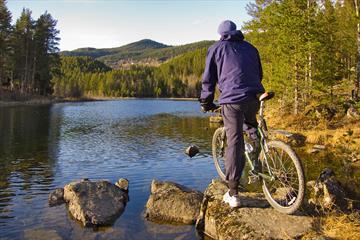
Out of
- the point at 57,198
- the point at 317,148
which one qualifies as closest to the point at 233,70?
the point at 57,198

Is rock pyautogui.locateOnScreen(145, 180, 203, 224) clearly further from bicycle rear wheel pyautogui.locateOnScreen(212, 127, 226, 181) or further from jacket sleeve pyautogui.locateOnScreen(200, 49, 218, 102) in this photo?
jacket sleeve pyautogui.locateOnScreen(200, 49, 218, 102)

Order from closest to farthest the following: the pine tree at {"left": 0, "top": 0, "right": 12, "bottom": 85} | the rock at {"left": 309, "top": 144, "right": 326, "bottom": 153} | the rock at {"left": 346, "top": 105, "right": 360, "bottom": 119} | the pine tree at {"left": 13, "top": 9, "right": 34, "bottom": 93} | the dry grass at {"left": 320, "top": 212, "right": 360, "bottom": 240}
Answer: the dry grass at {"left": 320, "top": 212, "right": 360, "bottom": 240} → the rock at {"left": 309, "top": 144, "right": 326, "bottom": 153} → the rock at {"left": 346, "top": 105, "right": 360, "bottom": 119} → the pine tree at {"left": 0, "top": 0, "right": 12, "bottom": 85} → the pine tree at {"left": 13, "top": 9, "right": 34, "bottom": 93}

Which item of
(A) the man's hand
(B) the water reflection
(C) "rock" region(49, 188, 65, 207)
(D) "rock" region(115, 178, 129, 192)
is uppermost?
(A) the man's hand

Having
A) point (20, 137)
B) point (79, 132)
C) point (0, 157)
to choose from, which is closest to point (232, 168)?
point (0, 157)

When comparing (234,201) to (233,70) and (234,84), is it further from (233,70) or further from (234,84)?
(233,70)

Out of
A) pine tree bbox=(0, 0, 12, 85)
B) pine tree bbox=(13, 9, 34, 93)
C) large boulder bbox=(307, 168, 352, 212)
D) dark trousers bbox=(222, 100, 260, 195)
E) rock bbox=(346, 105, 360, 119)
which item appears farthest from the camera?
pine tree bbox=(13, 9, 34, 93)

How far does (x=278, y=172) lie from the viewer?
279 inches

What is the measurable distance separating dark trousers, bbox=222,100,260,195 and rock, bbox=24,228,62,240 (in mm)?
4457

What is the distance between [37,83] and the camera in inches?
3342

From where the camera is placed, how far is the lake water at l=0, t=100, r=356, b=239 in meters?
9.16

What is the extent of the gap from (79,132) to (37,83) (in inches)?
2361

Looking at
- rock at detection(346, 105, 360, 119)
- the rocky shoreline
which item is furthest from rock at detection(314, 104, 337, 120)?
the rocky shoreline

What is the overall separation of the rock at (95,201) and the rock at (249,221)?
285 cm

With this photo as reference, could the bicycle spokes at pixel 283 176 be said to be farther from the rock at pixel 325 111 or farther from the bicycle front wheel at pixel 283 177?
the rock at pixel 325 111
